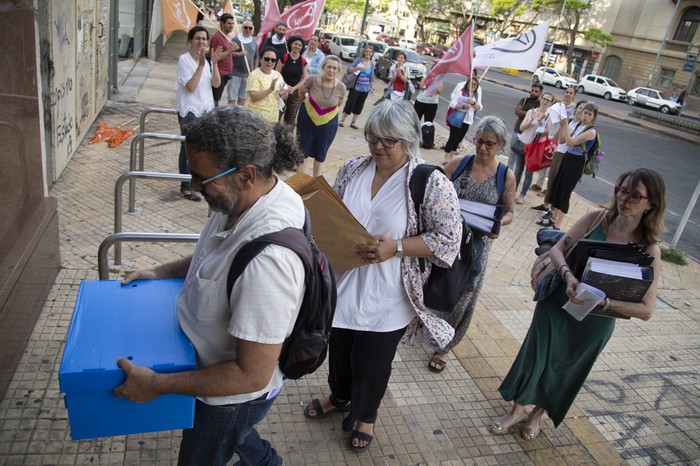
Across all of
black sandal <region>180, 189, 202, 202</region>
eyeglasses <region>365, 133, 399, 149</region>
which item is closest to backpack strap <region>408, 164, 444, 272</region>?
eyeglasses <region>365, 133, 399, 149</region>

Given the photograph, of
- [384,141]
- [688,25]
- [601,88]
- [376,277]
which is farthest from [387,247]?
[688,25]

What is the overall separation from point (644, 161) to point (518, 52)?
10020mm

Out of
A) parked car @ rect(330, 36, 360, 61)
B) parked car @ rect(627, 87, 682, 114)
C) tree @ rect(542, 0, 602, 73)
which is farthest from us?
tree @ rect(542, 0, 602, 73)

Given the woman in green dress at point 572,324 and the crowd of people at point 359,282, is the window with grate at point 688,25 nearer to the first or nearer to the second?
the crowd of people at point 359,282

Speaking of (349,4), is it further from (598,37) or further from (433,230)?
(433,230)

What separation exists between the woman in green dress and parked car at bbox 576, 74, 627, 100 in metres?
37.3

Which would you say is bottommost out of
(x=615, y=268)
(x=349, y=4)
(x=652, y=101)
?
(x=652, y=101)

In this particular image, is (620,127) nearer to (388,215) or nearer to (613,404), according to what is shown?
(613,404)

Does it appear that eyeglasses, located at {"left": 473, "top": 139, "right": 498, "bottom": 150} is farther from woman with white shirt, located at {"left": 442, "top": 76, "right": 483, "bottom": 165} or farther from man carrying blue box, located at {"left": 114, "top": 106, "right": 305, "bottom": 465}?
woman with white shirt, located at {"left": 442, "top": 76, "right": 483, "bottom": 165}

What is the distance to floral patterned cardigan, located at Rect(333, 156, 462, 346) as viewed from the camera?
103 inches

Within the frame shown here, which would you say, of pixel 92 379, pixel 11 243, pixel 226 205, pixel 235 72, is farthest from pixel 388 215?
pixel 235 72

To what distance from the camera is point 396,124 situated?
2537mm

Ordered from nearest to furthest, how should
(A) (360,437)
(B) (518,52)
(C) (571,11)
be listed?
(A) (360,437), (B) (518,52), (C) (571,11)

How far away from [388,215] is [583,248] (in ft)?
3.65
